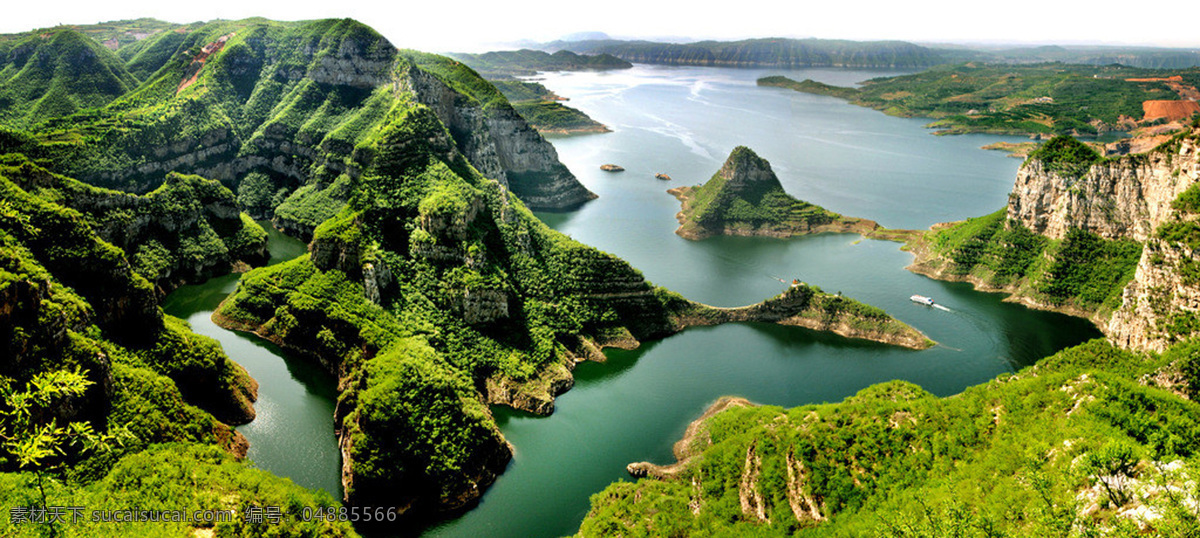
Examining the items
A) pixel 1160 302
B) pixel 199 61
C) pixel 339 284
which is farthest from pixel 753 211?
pixel 199 61

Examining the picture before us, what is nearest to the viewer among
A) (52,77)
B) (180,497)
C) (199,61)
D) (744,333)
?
(180,497)

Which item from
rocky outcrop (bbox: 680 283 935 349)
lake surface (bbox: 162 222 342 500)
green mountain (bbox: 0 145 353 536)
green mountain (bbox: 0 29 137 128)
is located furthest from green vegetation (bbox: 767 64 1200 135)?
green mountain (bbox: 0 29 137 128)

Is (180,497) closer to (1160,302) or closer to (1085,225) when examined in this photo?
(1160,302)

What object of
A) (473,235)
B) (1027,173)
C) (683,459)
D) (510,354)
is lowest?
(683,459)

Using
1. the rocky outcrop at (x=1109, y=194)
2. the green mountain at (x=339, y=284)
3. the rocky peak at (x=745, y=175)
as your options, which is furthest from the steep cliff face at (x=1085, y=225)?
the rocky peak at (x=745, y=175)

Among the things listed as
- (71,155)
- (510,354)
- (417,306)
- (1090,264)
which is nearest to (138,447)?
(417,306)

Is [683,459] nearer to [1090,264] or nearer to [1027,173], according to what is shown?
[1090,264]
